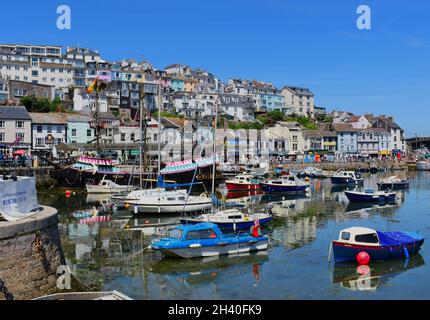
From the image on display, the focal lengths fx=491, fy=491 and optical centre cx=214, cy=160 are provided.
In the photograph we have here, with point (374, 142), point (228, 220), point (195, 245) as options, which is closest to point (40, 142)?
point (228, 220)

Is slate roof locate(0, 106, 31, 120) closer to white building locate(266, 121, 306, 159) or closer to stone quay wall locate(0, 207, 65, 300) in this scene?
white building locate(266, 121, 306, 159)

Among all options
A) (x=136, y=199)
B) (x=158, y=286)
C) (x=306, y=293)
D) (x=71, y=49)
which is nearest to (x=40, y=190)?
(x=136, y=199)

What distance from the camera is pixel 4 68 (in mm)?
109562

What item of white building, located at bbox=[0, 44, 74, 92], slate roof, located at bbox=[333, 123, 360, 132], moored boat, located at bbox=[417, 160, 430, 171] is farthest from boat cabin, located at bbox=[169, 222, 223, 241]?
slate roof, located at bbox=[333, 123, 360, 132]

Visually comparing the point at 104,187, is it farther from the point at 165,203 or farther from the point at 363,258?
the point at 363,258

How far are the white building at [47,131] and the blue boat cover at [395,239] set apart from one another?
60.1m

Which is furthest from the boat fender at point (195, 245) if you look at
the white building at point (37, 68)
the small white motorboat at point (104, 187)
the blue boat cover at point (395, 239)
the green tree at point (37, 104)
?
the white building at point (37, 68)

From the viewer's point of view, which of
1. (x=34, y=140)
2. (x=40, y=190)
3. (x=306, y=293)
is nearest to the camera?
(x=306, y=293)

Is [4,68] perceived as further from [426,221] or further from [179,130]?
[426,221]

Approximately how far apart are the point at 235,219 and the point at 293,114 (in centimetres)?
12001

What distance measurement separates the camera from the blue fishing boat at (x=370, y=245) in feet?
84.1

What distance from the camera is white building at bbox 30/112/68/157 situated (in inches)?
3115

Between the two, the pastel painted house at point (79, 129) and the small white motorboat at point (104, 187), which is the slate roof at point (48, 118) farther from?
the small white motorboat at point (104, 187)

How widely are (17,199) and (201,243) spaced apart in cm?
1065
